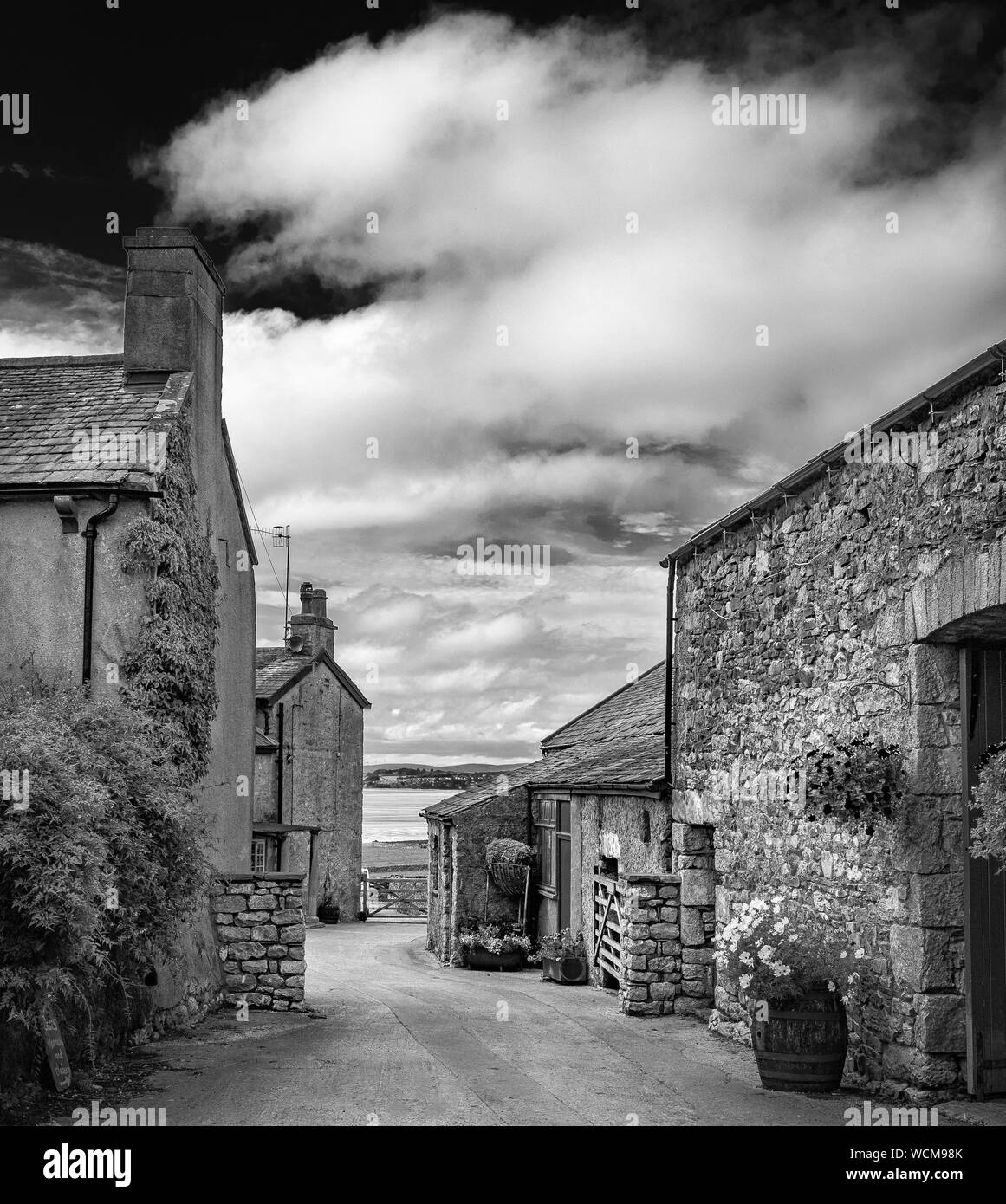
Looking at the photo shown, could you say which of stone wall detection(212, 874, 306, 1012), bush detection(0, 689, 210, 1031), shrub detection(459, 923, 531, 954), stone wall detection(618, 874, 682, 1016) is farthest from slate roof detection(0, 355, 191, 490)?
shrub detection(459, 923, 531, 954)

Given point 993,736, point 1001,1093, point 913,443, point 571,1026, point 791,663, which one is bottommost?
point 571,1026

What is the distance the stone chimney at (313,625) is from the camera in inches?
1330

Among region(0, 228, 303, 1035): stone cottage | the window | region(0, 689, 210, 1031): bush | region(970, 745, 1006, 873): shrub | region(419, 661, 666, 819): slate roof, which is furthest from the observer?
the window

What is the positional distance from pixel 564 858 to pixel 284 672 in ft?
47.5

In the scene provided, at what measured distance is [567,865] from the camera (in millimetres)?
20359

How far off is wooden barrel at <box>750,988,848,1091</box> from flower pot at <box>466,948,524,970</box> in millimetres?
14109

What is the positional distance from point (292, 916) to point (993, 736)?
7969mm

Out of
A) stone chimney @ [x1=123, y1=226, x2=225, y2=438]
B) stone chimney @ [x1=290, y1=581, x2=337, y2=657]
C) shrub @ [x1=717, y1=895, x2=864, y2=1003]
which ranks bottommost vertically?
shrub @ [x1=717, y1=895, x2=864, y2=1003]

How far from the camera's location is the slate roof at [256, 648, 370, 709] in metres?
31.8

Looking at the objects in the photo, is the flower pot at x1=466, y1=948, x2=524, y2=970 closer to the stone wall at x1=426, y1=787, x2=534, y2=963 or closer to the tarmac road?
the stone wall at x1=426, y1=787, x2=534, y2=963

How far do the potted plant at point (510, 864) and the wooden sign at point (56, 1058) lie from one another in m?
14.9

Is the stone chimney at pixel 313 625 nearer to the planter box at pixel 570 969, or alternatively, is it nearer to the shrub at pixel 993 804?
the planter box at pixel 570 969
